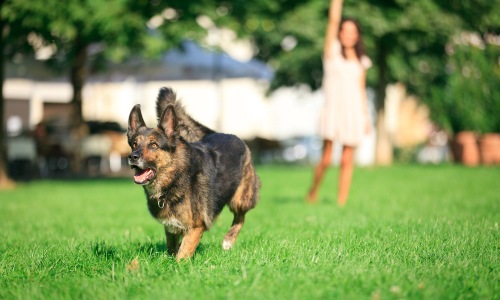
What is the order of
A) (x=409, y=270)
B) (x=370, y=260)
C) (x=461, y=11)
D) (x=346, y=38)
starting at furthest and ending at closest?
1. (x=461, y=11)
2. (x=346, y=38)
3. (x=370, y=260)
4. (x=409, y=270)

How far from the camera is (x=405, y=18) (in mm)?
22953

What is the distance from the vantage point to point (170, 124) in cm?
578

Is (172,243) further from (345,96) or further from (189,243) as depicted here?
(345,96)

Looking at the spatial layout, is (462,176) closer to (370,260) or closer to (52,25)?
(52,25)

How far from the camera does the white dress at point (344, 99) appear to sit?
1059 cm

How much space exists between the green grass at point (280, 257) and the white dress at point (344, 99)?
1110mm

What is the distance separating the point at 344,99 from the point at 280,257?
18.3 feet

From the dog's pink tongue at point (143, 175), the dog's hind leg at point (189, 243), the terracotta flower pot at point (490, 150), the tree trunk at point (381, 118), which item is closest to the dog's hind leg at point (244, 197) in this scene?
the dog's hind leg at point (189, 243)

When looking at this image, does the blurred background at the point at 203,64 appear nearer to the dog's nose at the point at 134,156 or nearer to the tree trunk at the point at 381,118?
the tree trunk at the point at 381,118

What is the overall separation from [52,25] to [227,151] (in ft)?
31.8

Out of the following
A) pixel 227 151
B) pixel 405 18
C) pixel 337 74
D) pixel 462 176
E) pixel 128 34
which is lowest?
pixel 462 176

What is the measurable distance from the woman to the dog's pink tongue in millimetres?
5411

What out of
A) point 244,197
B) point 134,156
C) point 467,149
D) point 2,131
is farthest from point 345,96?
point 467,149

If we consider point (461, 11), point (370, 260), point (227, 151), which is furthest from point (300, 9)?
point (370, 260)
